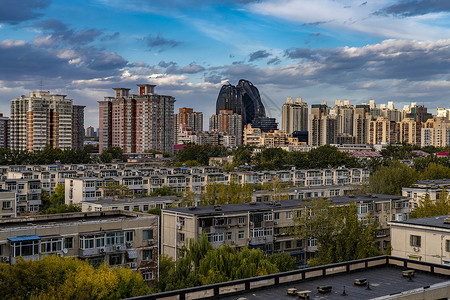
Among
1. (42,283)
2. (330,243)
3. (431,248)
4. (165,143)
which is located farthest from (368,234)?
(165,143)

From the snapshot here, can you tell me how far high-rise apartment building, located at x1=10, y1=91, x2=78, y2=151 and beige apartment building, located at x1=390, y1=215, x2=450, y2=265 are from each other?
93130mm

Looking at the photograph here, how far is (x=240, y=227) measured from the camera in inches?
1142

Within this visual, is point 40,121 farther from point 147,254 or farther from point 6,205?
point 147,254

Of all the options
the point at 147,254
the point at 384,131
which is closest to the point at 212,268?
the point at 147,254

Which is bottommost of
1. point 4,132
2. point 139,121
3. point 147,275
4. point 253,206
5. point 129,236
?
point 147,275

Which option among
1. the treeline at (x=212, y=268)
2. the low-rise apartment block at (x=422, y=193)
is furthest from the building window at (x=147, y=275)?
the low-rise apartment block at (x=422, y=193)

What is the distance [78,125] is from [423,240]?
12326 cm

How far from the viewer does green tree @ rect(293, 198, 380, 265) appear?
947 inches

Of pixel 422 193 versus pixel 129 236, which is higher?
pixel 422 193

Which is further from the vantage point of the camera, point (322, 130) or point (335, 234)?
point (322, 130)

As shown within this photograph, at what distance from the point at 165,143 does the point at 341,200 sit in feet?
312

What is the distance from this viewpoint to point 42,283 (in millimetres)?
15695

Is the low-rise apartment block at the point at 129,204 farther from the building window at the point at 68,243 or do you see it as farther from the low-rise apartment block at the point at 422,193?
the low-rise apartment block at the point at 422,193

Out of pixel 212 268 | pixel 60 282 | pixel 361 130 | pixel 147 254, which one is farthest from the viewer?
pixel 361 130
